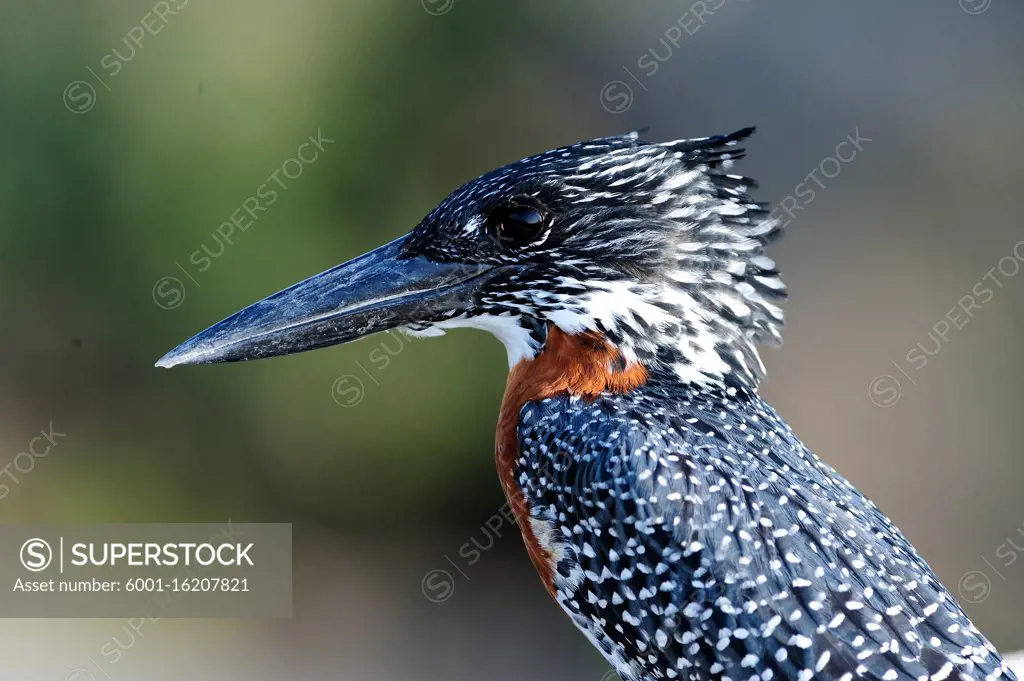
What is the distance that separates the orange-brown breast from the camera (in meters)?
2.84

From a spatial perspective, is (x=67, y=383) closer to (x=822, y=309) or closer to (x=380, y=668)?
(x=380, y=668)

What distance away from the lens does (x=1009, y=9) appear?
658cm

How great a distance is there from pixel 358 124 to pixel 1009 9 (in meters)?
4.63

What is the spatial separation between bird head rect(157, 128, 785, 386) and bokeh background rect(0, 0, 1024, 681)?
302cm

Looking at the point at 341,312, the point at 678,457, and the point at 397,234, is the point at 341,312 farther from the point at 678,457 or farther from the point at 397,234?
the point at 397,234

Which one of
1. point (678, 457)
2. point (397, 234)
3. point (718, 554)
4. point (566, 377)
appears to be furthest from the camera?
point (397, 234)

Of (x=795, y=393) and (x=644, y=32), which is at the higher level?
(x=644, y=32)

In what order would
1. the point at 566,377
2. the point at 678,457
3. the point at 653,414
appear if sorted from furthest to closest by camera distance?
the point at 566,377, the point at 653,414, the point at 678,457

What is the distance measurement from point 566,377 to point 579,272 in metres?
0.33

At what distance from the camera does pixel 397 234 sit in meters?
6.09

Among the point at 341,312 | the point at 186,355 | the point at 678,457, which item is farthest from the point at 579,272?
the point at 186,355

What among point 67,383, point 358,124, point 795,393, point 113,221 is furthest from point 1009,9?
point 67,383

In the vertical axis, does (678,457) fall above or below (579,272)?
below

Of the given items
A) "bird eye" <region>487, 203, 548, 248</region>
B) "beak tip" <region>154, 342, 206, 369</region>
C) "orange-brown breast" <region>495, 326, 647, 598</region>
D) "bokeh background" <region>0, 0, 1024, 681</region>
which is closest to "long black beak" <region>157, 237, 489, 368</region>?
"beak tip" <region>154, 342, 206, 369</region>
